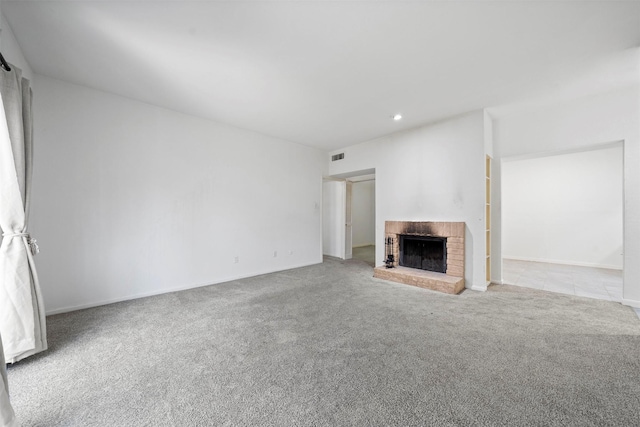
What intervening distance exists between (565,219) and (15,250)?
30.0ft

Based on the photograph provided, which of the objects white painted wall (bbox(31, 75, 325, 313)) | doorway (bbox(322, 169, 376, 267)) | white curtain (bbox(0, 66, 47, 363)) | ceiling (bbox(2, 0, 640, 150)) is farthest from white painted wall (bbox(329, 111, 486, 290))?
white curtain (bbox(0, 66, 47, 363))

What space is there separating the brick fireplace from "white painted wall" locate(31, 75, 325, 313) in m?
2.49

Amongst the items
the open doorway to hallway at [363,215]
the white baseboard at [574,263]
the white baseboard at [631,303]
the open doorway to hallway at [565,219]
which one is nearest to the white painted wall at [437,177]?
the open doorway to hallway at [565,219]

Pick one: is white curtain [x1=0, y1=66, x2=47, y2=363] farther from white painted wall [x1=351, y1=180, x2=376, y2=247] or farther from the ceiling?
white painted wall [x1=351, y1=180, x2=376, y2=247]

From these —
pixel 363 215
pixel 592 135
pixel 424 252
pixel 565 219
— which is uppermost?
pixel 592 135

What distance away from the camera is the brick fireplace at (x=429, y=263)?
372 centimetres

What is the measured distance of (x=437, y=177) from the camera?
4254 millimetres

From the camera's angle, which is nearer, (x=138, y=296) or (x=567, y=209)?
(x=138, y=296)

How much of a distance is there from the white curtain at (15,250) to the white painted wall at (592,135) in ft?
19.2

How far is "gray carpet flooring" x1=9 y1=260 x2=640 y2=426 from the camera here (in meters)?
1.42

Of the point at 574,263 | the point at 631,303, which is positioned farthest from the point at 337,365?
the point at 574,263

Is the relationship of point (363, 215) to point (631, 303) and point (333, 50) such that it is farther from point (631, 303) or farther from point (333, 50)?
point (333, 50)

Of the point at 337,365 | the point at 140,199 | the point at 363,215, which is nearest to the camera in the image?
the point at 337,365

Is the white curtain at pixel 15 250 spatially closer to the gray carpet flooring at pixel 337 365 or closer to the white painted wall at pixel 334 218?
the gray carpet flooring at pixel 337 365
